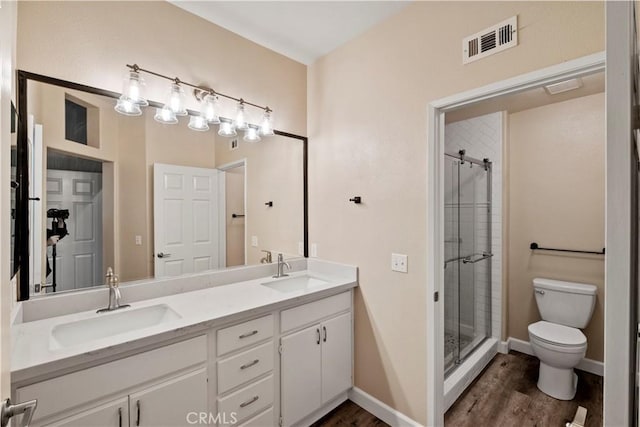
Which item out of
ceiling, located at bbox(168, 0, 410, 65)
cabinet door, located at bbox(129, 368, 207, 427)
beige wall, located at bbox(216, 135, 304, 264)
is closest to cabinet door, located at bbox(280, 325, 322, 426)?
cabinet door, located at bbox(129, 368, 207, 427)

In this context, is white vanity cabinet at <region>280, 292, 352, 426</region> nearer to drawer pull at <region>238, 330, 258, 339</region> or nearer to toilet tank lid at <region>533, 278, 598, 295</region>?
drawer pull at <region>238, 330, 258, 339</region>

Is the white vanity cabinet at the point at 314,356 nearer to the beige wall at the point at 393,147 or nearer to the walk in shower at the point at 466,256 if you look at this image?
the beige wall at the point at 393,147

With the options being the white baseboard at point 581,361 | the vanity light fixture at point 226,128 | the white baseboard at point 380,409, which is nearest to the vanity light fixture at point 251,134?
the vanity light fixture at point 226,128

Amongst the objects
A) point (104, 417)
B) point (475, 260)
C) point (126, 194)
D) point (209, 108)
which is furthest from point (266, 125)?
point (475, 260)

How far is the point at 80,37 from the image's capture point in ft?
5.04

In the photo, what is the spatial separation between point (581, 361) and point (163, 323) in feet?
10.9

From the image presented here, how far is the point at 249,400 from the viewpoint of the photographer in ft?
5.19

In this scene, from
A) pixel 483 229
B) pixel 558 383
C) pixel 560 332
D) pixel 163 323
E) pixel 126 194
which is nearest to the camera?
pixel 163 323

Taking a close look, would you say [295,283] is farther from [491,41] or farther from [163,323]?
[491,41]

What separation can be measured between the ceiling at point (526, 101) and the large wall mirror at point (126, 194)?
1.69 meters

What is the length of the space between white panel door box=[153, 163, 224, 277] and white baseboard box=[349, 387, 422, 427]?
1396 millimetres

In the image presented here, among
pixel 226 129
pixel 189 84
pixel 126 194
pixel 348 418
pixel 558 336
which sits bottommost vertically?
pixel 348 418

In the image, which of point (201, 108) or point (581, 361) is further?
point (581, 361)

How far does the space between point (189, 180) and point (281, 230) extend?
0.83m
